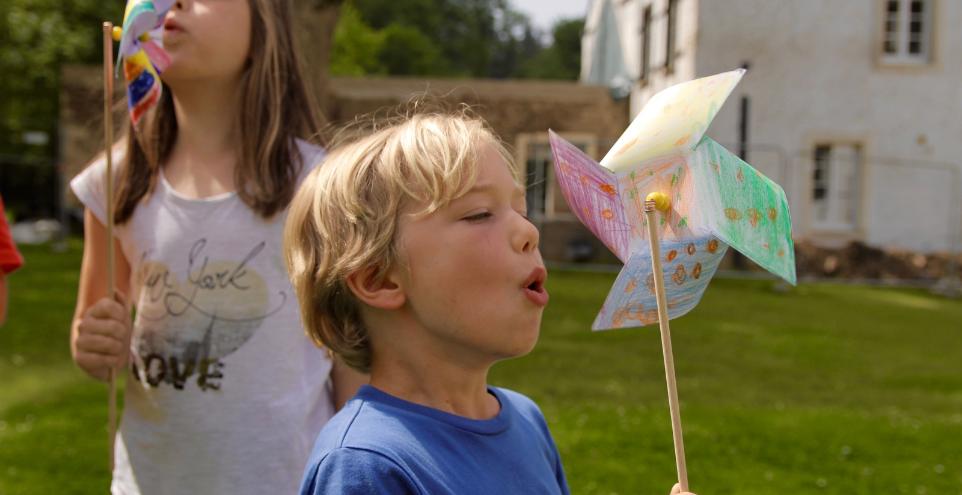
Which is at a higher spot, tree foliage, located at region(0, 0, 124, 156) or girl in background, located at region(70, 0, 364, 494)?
girl in background, located at region(70, 0, 364, 494)

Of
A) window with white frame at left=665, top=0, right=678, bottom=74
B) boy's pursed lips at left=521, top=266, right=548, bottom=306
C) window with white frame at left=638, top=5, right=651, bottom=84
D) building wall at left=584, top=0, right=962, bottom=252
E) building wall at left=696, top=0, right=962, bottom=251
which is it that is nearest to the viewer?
boy's pursed lips at left=521, top=266, right=548, bottom=306

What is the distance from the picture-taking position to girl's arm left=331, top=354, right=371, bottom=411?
6.75 feet

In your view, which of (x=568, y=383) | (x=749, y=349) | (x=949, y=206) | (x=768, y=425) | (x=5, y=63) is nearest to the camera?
(x=768, y=425)

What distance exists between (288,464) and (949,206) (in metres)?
14.4

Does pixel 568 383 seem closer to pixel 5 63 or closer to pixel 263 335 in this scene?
pixel 263 335

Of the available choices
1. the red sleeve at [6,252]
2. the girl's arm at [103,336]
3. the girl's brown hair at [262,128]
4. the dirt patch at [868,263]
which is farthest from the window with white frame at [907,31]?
the girl's arm at [103,336]

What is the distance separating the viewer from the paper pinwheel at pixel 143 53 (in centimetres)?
200

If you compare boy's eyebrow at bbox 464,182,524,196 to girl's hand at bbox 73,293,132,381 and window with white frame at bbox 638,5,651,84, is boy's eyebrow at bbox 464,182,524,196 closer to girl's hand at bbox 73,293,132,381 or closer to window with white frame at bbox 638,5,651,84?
girl's hand at bbox 73,293,132,381

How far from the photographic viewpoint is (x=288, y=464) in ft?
6.46

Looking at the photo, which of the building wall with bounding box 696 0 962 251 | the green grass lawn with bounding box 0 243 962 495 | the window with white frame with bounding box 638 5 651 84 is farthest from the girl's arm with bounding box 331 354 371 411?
the window with white frame with bounding box 638 5 651 84

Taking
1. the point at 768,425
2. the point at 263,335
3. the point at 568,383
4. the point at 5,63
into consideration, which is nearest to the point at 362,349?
the point at 263,335

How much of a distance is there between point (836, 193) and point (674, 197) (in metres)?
13.8

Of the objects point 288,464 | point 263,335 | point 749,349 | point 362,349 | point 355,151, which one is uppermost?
point 355,151

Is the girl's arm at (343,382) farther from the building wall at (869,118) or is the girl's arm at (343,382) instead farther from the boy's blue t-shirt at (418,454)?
the building wall at (869,118)
